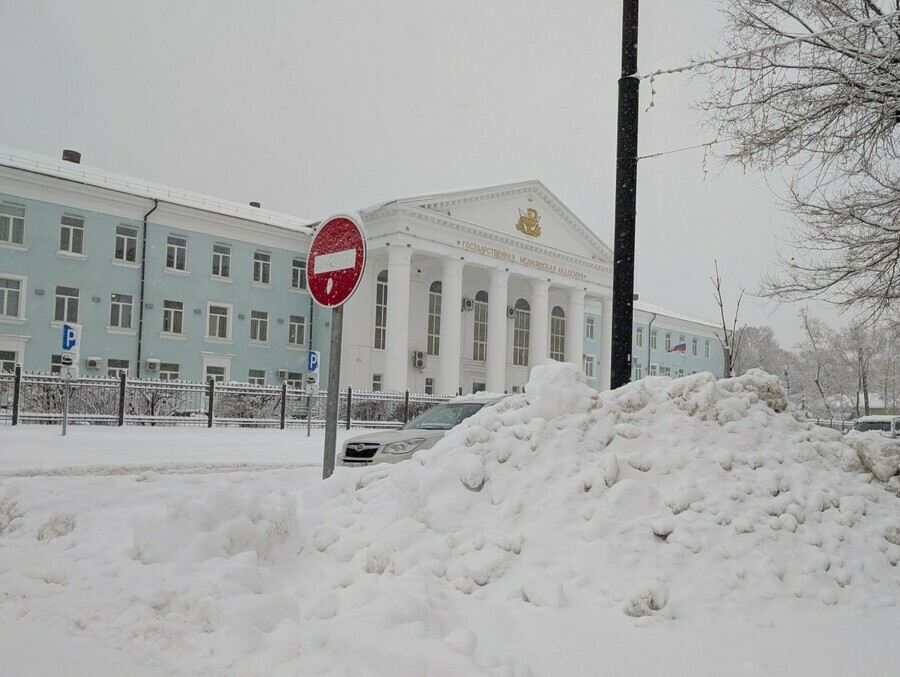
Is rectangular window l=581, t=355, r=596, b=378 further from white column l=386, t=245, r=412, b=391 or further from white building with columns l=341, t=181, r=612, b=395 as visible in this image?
white column l=386, t=245, r=412, b=391

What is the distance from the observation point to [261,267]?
37.3m

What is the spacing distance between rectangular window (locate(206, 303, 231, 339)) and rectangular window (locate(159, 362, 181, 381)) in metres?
2.20

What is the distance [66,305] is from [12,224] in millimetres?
3800

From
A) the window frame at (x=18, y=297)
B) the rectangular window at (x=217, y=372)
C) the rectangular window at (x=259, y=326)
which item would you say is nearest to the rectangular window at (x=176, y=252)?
the rectangular window at (x=259, y=326)

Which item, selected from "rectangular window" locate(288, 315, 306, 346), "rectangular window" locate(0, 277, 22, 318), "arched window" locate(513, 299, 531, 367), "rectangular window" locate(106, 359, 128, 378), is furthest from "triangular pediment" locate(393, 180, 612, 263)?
"rectangular window" locate(0, 277, 22, 318)

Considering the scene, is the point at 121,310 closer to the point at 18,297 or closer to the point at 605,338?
the point at 18,297

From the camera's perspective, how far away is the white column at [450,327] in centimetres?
3791

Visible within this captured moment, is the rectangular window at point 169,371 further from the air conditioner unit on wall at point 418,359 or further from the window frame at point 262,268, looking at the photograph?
the air conditioner unit on wall at point 418,359

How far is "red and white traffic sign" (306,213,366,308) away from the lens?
235 inches

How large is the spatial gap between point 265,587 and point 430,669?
49.3 inches

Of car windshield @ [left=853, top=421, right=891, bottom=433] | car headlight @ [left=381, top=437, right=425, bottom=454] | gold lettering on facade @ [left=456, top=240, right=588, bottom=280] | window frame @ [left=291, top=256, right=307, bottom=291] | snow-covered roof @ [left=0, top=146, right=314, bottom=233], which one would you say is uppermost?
snow-covered roof @ [left=0, top=146, right=314, bottom=233]

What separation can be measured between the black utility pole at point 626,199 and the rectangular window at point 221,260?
31.0 m

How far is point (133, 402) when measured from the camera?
71.2ft

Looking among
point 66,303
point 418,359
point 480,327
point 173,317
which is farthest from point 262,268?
point 480,327
